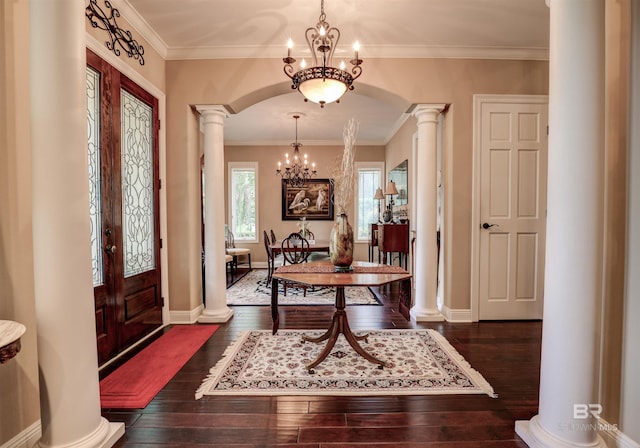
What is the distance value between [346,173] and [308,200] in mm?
4913

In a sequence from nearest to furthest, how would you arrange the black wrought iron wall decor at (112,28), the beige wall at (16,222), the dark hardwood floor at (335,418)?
the beige wall at (16,222)
the dark hardwood floor at (335,418)
the black wrought iron wall decor at (112,28)

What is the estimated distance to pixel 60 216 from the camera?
4.59 ft

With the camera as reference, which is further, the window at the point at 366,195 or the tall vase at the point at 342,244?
the window at the point at 366,195

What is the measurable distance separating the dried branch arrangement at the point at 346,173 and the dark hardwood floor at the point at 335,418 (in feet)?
4.41

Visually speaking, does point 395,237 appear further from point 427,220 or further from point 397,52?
point 397,52

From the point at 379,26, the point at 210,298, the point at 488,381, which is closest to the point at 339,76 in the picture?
the point at 379,26

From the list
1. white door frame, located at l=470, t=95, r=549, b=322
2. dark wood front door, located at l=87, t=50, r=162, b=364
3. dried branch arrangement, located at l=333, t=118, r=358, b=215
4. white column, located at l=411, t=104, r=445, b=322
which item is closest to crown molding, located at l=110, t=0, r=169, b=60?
dark wood front door, located at l=87, t=50, r=162, b=364

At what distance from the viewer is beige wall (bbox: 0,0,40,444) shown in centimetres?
147

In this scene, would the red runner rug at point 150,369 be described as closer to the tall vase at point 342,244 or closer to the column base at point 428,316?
the tall vase at point 342,244

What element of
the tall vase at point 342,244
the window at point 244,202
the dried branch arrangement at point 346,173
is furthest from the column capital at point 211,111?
the window at point 244,202

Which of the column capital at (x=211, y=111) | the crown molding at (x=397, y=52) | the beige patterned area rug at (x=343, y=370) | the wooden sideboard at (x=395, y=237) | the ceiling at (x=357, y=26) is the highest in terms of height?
the ceiling at (x=357, y=26)

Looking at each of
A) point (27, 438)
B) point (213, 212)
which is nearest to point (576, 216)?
point (27, 438)

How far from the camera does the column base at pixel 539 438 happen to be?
Answer: 4.82 ft

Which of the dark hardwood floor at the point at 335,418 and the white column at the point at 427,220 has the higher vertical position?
the white column at the point at 427,220
